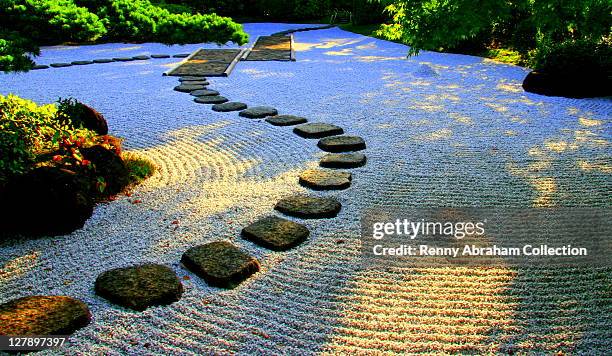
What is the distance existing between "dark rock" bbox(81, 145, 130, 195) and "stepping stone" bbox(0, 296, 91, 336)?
1600 millimetres

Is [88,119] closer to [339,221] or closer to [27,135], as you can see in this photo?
[27,135]

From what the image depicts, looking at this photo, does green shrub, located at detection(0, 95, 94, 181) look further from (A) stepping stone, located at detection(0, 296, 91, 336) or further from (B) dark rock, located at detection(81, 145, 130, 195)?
(A) stepping stone, located at detection(0, 296, 91, 336)

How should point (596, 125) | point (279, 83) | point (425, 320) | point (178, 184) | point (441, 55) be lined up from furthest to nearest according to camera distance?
point (441, 55), point (279, 83), point (596, 125), point (178, 184), point (425, 320)

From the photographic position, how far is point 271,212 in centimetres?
371

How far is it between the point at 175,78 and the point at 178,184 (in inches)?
217

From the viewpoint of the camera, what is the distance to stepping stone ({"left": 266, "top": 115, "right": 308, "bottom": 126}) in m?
6.11

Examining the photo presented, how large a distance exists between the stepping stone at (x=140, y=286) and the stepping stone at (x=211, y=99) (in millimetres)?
4663

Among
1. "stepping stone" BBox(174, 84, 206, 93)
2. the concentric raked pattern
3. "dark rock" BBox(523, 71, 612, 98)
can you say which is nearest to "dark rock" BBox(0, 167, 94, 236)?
the concentric raked pattern

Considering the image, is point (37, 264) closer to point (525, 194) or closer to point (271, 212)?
point (271, 212)

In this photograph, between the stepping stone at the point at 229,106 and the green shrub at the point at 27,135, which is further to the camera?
the stepping stone at the point at 229,106

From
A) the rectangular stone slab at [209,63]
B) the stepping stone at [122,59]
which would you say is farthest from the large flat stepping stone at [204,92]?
the stepping stone at [122,59]

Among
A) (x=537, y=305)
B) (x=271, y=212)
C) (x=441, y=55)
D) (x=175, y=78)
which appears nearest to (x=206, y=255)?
(x=271, y=212)

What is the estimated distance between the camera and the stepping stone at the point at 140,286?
2.61 m

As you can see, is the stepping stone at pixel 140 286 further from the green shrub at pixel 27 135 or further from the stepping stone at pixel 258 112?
the stepping stone at pixel 258 112
